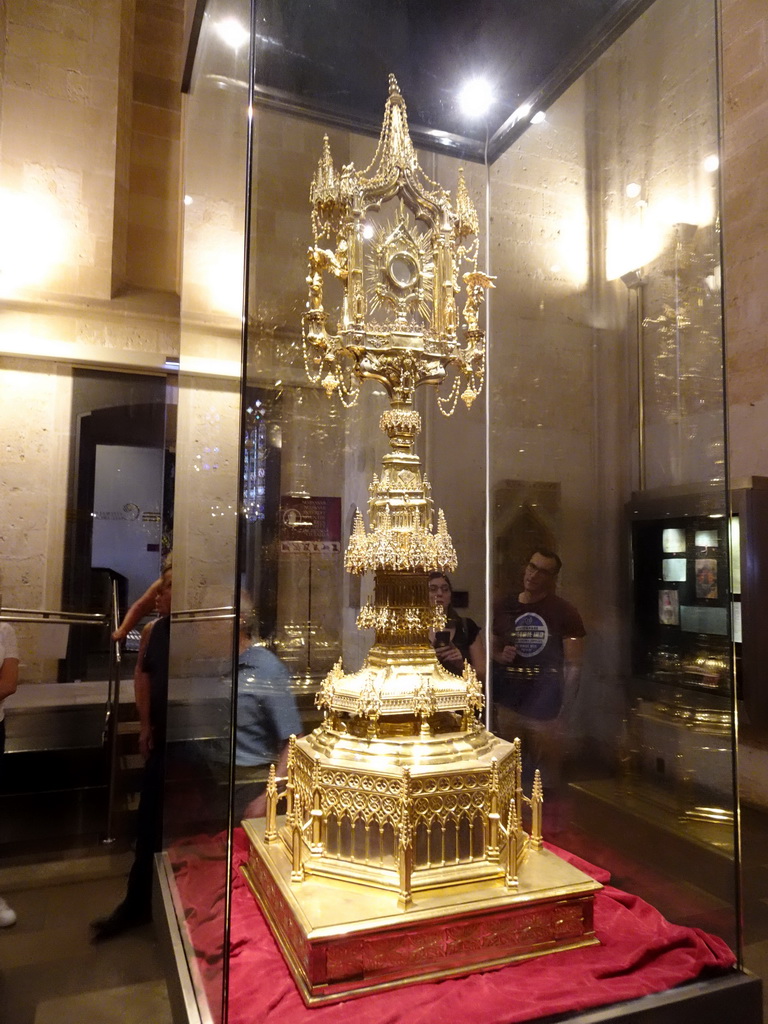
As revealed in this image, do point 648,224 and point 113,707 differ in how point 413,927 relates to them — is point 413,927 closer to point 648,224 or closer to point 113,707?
point 113,707

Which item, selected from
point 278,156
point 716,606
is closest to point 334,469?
point 278,156

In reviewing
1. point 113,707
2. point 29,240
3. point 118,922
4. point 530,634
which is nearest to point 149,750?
point 113,707

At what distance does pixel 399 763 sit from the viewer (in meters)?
2.51

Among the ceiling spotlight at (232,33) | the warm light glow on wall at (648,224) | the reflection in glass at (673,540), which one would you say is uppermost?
the ceiling spotlight at (232,33)

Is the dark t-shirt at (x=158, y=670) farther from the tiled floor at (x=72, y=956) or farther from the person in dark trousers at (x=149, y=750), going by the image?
the tiled floor at (x=72, y=956)

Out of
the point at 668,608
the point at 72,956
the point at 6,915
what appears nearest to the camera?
the point at 72,956

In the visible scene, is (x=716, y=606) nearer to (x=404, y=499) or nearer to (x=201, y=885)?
(x=404, y=499)

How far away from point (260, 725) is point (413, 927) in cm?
145

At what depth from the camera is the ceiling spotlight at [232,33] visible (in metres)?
2.33

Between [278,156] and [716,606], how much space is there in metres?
2.93

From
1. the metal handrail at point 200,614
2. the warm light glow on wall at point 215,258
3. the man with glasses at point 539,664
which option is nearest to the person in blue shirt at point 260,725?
the metal handrail at point 200,614

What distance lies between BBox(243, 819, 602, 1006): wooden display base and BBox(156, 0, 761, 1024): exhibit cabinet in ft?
0.04

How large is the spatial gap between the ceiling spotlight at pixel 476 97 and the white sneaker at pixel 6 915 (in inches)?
186

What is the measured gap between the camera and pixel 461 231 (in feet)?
10.0
